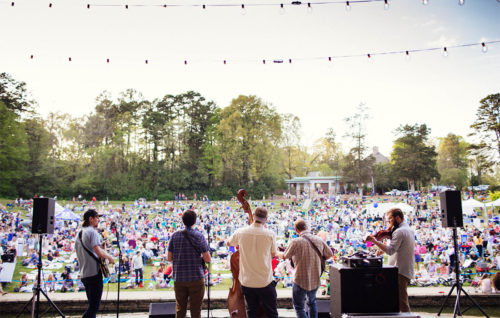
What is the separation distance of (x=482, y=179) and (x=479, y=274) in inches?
950

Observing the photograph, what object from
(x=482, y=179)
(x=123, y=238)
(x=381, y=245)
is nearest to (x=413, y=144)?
(x=482, y=179)

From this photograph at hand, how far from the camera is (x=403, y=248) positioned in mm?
A: 3086

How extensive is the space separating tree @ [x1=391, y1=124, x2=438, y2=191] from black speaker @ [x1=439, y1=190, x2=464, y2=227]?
18.9 metres

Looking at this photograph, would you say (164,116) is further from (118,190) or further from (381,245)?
(381,245)

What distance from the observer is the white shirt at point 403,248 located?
3053 millimetres

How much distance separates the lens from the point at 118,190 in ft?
85.8

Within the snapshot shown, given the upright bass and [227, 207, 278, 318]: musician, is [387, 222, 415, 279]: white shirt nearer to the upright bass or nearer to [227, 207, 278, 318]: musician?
[227, 207, 278, 318]: musician

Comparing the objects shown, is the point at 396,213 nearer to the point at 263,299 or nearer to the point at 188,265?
the point at 263,299

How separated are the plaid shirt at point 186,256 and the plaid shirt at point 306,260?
722 millimetres

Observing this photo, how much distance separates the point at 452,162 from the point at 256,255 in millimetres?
32643

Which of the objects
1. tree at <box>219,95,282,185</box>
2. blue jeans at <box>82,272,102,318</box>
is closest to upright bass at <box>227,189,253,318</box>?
blue jeans at <box>82,272,102,318</box>

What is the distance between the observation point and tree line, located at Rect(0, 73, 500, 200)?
22.1 meters

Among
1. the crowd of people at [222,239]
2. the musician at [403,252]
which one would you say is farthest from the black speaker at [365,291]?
the crowd of people at [222,239]

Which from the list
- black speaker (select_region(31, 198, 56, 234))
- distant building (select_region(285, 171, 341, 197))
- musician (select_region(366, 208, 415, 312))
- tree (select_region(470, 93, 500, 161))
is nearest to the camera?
musician (select_region(366, 208, 415, 312))
